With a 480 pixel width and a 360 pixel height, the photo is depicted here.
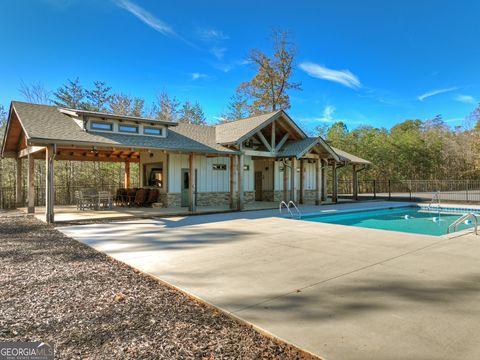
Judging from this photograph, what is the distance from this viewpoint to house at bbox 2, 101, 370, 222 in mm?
10617

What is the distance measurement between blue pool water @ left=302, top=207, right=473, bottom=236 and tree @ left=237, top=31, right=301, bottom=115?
17.3 metres

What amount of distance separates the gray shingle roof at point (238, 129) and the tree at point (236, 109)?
48.1 feet

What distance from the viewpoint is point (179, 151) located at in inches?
463

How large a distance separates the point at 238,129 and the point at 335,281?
12.3m

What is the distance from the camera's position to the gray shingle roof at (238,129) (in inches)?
555

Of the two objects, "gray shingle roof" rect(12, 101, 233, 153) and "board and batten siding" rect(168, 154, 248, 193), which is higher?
"gray shingle roof" rect(12, 101, 233, 153)

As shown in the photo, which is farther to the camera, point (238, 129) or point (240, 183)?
point (238, 129)

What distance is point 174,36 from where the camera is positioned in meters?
20.0

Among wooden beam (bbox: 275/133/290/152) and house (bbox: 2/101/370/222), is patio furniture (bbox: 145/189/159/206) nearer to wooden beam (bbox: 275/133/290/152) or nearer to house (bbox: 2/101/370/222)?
house (bbox: 2/101/370/222)

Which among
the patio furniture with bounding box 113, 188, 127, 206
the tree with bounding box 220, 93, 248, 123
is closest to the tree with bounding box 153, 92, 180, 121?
the tree with bounding box 220, 93, 248, 123

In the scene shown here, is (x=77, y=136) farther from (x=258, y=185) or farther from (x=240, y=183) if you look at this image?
(x=258, y=185)

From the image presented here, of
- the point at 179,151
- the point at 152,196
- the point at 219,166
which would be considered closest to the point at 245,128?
the point at 219,166

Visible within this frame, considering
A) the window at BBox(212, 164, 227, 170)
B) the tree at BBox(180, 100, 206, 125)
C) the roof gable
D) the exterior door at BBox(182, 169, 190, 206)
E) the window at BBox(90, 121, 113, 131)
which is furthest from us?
the tree at BBox(180, 100, 206, 125)

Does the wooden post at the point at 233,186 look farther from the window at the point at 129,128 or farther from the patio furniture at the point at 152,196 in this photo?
the window at the point at 129,128
